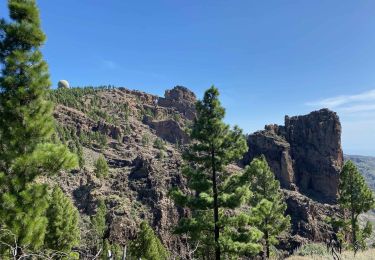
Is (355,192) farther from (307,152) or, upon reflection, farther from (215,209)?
(307,152)

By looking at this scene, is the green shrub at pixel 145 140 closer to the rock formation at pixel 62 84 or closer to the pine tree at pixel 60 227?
the rock formation at pixel 62 84

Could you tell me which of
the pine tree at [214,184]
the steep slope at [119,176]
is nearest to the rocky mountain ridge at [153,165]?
the steep slope at [119,176]

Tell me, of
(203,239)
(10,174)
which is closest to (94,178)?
(203,239)

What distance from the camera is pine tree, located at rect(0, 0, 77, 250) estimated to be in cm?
1051

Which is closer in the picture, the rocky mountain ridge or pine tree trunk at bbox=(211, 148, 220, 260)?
pine tree trunk at bbox=(211, 148, 220, 260)

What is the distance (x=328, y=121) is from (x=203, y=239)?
422 ft

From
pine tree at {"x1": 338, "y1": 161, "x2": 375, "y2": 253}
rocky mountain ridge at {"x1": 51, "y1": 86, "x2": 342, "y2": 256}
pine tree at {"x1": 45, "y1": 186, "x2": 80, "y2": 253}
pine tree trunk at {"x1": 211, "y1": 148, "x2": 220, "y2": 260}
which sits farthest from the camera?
rocky mountain ridge at {"x1": 51, "y1": 86, "x2": 342, "y2": 256}

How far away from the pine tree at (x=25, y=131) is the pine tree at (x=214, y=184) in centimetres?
912

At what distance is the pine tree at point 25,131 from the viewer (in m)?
10.5

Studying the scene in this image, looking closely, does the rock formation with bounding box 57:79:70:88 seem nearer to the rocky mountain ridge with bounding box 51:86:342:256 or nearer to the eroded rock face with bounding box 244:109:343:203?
the rocky mountain ridge with bounding box 51:86:342:256

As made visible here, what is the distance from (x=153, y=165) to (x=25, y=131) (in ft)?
309

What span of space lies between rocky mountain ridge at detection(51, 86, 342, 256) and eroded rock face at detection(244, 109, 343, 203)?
0.36 meters

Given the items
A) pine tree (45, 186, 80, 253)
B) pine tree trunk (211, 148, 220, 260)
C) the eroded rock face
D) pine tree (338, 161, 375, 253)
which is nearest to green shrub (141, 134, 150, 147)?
the eroded rock face

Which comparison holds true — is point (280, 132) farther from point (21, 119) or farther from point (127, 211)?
point (21, 119)
